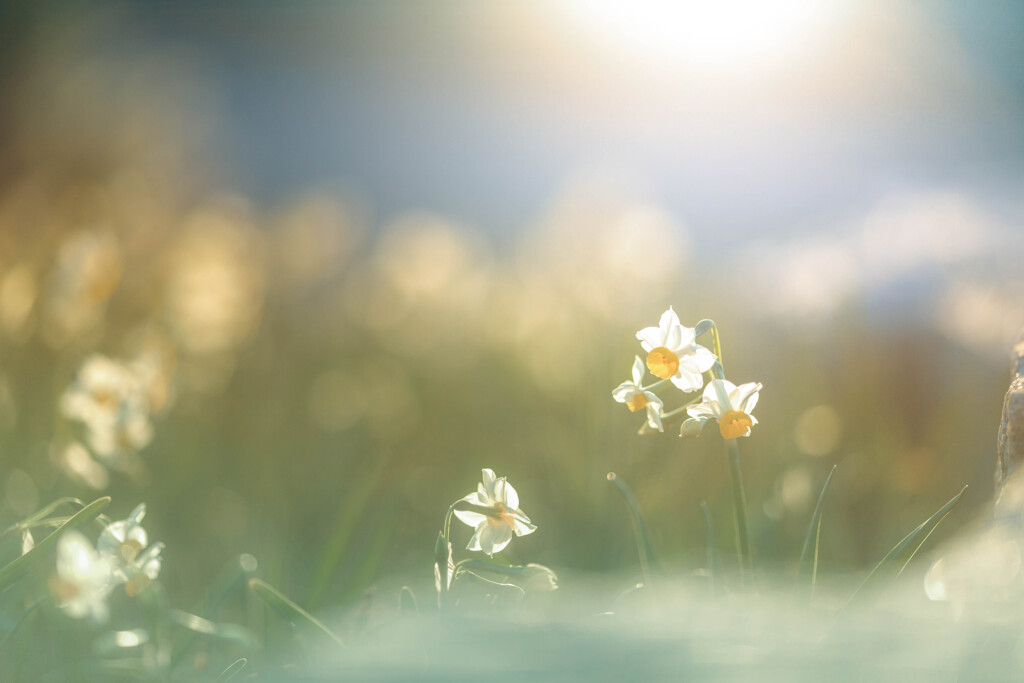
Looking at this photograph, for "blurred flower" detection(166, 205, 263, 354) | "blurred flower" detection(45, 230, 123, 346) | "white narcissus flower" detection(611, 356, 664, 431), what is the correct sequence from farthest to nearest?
"blurred flower" detection(166, 205, 263, 354) < "blurred flower" detection(45, 230, 123, 346) < "white narcissus flower" detection(611, 356, 664, 431)

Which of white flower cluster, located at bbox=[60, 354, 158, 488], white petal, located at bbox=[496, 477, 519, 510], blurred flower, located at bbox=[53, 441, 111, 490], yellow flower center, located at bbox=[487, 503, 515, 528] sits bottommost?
yellow flower center, located at bbox=[487, 503, 515, 528]

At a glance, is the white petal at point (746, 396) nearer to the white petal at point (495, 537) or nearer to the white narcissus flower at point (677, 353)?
the white narcissus flower at point (677, 353)

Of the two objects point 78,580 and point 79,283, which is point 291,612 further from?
point 79,283

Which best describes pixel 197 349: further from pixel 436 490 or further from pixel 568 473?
pixel 568 473

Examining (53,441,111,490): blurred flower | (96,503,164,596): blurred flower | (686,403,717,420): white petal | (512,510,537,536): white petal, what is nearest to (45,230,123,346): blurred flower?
(53,441,111,490): blurred flower

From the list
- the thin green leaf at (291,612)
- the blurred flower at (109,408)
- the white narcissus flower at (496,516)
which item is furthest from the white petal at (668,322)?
the blurred flower at (109,408)

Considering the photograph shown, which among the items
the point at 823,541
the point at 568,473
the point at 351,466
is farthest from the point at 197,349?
the point at 823,541

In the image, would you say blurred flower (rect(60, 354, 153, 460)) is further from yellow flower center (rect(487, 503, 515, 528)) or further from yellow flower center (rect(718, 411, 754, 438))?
yellow flower center (rect(718, 411, 754, 438))
